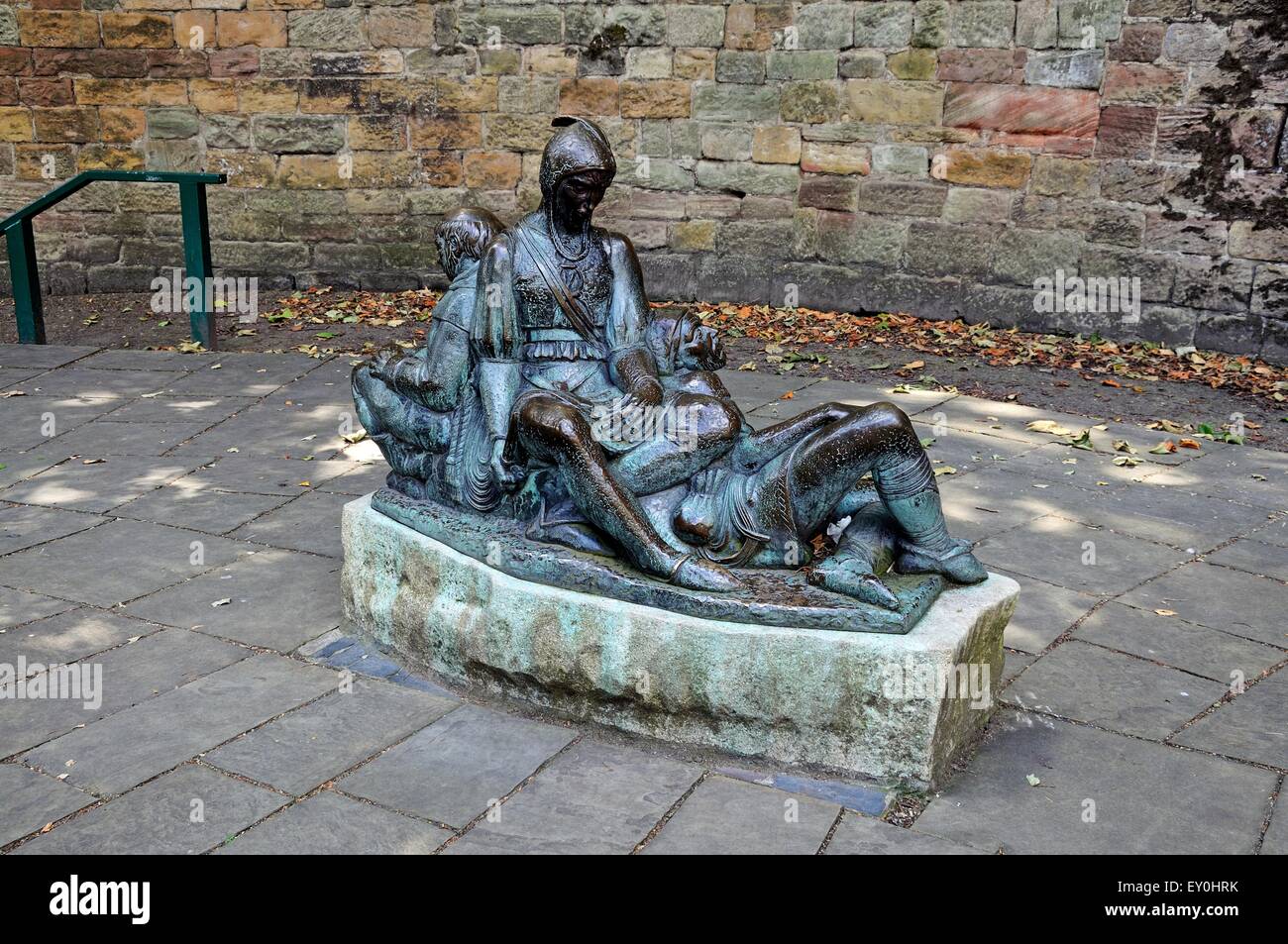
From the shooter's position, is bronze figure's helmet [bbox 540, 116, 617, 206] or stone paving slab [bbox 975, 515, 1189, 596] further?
stone paving slab [bbox 975, 515, 1189, 596]

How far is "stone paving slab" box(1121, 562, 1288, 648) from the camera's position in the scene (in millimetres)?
4496

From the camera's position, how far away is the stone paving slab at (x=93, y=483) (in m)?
5.74

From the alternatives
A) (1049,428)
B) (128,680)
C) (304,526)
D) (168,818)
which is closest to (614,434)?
(168,818)

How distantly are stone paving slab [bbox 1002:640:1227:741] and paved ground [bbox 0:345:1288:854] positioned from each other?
1 cm

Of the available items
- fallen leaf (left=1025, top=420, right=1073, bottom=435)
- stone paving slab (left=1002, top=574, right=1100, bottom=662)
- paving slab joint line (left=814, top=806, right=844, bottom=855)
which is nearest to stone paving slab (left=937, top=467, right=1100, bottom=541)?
stone paving slab (left=1002, top=574, right=1100, bottom=662)

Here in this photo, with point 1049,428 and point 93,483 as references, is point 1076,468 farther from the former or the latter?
point 93,483

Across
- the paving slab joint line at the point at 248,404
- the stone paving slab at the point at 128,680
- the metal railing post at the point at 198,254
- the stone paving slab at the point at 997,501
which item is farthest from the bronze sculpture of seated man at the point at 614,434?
the metal railing post at the point at 198,254

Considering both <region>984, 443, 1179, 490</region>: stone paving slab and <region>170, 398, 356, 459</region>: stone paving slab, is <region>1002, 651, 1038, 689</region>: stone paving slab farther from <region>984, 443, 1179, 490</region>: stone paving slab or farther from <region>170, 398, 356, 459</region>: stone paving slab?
<region>170, 398, 356, 459</region>: stone paving slab

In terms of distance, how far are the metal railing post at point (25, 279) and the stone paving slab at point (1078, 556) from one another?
676 cm

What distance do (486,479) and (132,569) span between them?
1.83m

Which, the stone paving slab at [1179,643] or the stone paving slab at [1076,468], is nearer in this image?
the stone paving slab at [1179,643]

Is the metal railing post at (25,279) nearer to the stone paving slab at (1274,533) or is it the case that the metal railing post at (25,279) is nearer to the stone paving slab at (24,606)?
the stone paving slab at (24,606)

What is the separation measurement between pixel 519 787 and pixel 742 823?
0.64 meters

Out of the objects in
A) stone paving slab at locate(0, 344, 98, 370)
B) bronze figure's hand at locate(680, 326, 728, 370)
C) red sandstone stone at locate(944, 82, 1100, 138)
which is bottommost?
stone paving slab at locate(0, 344, 98, 370)
